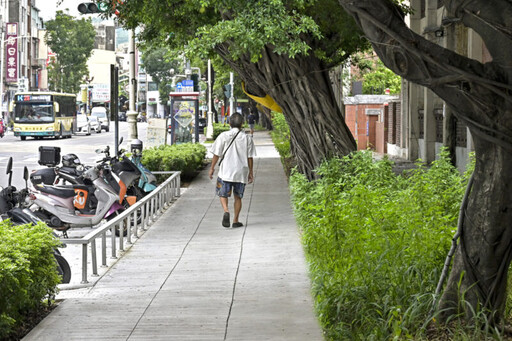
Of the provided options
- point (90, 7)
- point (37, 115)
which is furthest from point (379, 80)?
point (90, 7)

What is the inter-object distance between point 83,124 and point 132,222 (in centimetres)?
5179

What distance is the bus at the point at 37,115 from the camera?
4997 centimetres

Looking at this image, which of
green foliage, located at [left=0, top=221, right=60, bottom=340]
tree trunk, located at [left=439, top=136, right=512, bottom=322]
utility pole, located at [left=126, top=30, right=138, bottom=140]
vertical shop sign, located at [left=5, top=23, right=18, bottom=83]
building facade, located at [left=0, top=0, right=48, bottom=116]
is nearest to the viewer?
tree trunk, located at [left=439, top=136, right=512, bottom=322]

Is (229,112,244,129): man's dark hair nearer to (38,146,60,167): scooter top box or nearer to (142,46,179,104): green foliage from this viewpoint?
(38,146,60,167): scooter top box

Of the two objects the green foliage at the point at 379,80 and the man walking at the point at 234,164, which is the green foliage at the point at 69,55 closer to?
the green foliage at the point at 379,80

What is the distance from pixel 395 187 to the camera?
11.6 metres

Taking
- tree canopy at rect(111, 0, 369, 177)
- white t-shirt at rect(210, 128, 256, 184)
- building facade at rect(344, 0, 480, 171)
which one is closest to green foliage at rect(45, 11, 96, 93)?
building facade at rect(344, 0, 480, 171)

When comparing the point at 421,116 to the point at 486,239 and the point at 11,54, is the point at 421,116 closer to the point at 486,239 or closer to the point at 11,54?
the point at 486,239

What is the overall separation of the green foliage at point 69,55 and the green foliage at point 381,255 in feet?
232

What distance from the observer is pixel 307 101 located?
46.9ft

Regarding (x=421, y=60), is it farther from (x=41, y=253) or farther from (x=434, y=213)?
(x=41, y=253)

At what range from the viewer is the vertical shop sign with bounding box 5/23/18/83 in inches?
2955

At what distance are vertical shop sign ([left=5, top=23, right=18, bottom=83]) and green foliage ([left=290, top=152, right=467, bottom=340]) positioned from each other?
68878 millimetres

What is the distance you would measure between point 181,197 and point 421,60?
12338mm
